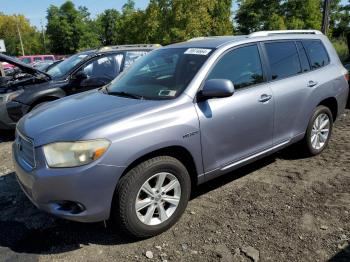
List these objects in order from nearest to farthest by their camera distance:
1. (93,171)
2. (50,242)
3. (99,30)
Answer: (93,171) < (50,242) < (99,30)

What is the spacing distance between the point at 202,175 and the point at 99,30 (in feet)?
230

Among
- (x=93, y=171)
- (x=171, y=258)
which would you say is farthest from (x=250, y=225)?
(x=93, y=171)

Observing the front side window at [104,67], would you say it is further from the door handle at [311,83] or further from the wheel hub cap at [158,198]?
the wheel hub cap at [158,198]

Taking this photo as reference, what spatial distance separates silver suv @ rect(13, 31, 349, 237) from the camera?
10.3 ft

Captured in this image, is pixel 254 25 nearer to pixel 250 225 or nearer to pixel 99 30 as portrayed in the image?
pixel 99 30

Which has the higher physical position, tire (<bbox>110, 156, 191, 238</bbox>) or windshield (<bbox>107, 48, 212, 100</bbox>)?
windshield (<bbox>107, 48, 212, 100</bbox>)

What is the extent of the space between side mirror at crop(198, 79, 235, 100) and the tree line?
45.1 feet

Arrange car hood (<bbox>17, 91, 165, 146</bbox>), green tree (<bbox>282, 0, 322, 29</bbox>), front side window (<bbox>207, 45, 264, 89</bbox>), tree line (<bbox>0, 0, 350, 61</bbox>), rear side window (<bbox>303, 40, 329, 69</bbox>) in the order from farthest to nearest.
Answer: green tree (<bbox>282, 0, 322, 29</bbox>)
tree line (<bbox>0, 0, 350, 61</bbox>)
rear side window (<bbox>303, 40, 329, 69</bbox>)
front side window (<bbox>207, 45, 264, 89</bbox>)
car hood (<bbox>17, 91, 165, 146</bbox>)

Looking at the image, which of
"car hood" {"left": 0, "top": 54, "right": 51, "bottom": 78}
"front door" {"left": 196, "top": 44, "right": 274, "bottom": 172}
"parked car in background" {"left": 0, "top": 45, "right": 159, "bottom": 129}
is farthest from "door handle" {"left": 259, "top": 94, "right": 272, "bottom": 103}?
"car hood" {"left": 0, "top": 54, "right": 51, "bottom": 78}

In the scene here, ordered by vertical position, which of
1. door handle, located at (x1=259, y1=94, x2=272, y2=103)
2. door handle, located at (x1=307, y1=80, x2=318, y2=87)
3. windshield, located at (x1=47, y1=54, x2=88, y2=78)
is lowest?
door handle, located at (x1=307, y1=80, x2=318, y2=87)

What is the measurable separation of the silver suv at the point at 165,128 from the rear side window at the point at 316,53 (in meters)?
0.05

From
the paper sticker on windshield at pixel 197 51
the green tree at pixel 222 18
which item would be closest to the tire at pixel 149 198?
the paper sticker on windshield at pixel 197 51

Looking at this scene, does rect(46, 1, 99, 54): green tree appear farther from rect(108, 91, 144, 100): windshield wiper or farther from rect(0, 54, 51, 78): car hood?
rect(108, 91, 144, 100): windshield wiper

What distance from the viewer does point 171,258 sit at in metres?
3.26
